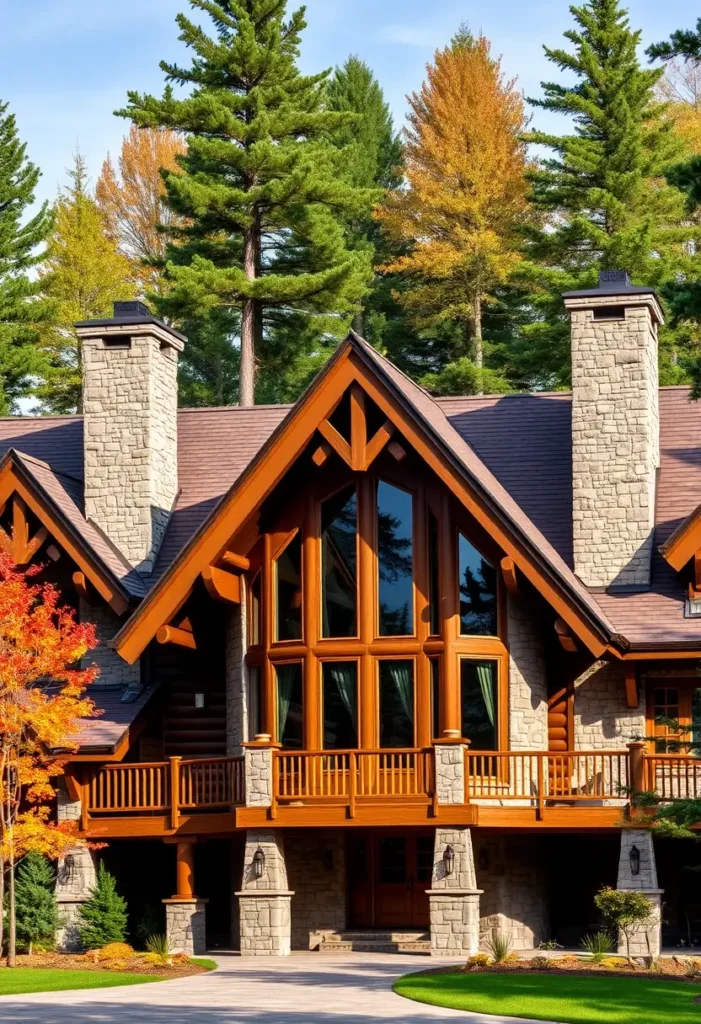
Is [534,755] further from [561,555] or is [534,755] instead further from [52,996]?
[52,996]

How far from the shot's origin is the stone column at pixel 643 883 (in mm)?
24156

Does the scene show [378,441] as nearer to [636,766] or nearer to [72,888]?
[636,766]

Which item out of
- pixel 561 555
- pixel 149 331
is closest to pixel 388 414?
pixel 561 555

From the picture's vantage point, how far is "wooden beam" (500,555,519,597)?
25039mm

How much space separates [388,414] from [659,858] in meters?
7.69

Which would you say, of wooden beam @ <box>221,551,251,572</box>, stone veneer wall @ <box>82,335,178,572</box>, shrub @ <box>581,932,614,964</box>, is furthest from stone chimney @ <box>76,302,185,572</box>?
shrub @ <box>581,932,614,964</box>

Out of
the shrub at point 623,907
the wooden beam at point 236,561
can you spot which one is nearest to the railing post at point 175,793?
the wooden beam at point 236,561

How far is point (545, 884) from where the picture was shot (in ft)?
90.0

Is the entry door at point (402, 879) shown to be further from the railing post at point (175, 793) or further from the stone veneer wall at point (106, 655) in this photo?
the stone veneer wall at point (106, 655)

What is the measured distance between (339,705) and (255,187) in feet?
72.8

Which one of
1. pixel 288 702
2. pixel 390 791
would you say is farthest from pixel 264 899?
pixel 288 702

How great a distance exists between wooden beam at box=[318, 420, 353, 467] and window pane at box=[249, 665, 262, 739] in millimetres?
3505

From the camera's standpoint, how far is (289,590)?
1051 inches

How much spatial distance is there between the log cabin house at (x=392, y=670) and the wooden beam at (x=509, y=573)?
0.04 meters
